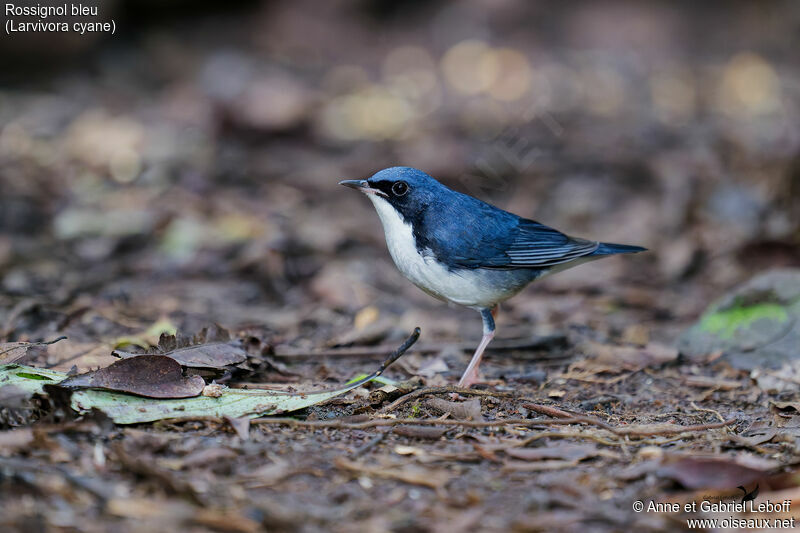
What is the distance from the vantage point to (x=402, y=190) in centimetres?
553

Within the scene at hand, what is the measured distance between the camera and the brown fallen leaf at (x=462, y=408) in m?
4.26

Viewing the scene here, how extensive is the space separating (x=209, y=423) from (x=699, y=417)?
8.61 ft

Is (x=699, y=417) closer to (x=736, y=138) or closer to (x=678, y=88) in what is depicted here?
(x=736, y=138)

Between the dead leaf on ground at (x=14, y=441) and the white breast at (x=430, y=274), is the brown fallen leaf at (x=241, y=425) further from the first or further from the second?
the white breast at (x=430, y=274)

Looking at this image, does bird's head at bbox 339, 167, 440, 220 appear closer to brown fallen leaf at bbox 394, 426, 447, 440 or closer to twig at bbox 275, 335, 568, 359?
twig at bbox 275, 335, 568, 359

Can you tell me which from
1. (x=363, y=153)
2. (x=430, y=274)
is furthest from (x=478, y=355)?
(x=363, y=153)

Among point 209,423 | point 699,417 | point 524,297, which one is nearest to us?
point 209,423

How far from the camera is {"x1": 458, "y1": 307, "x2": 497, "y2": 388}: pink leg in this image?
5098 millimetres

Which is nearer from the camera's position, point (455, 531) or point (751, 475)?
point (455, 531)

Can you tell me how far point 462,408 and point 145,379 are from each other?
1.59 m

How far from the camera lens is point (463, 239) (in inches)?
216

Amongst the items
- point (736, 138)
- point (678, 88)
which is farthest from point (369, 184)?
point (678, 88)

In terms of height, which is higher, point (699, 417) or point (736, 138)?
point (736, 138)

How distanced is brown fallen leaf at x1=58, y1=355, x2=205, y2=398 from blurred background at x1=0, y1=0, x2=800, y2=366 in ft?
3.36
